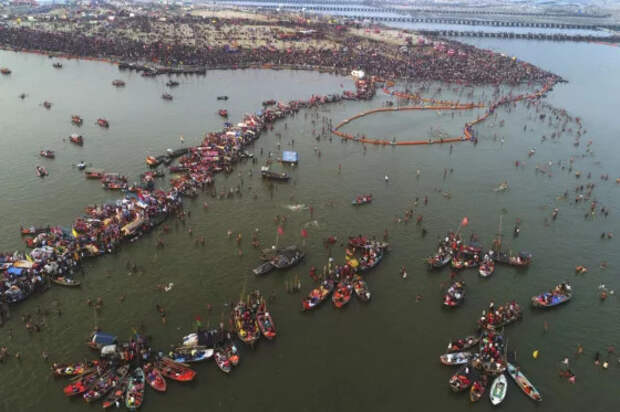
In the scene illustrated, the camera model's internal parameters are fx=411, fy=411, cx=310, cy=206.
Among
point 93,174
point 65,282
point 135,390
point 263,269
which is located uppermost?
point 93,174

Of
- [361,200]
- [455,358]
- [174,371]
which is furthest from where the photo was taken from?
[361,200]

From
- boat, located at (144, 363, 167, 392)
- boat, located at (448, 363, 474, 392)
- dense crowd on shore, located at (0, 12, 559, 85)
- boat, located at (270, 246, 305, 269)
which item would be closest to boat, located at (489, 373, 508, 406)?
boat, located at (448, 363, 474, 392)

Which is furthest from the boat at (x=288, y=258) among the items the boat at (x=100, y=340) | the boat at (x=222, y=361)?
the boat at (x=100, y=340)

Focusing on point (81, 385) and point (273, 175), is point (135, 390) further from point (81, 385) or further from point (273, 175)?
point (273, 175)

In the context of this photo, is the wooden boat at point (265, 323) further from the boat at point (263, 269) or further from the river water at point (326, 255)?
the boat at point (263, 269)

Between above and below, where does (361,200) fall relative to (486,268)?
above

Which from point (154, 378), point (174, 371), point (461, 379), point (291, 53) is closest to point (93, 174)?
point (154, 378)

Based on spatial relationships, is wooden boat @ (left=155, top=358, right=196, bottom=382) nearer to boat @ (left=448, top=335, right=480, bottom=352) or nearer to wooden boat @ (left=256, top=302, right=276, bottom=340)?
wooden boat @ (left=256, top=302, right=276, bottom=340)
